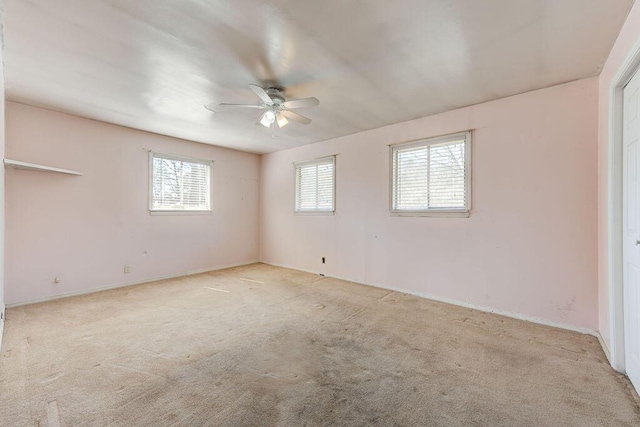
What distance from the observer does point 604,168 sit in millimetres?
2387

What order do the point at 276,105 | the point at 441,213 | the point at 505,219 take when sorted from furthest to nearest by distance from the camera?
the point at 441,213 → the point at 505,219 → the point at 276,105

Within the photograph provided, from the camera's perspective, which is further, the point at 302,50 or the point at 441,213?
the point at 441,213

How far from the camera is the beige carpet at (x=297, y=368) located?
5.37 feet

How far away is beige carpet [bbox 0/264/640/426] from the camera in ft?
5.37

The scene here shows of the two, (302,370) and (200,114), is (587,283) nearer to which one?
(302,370)

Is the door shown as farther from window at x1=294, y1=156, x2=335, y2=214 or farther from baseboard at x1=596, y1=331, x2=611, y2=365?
window at x1=294, y1=156, x2=335, y2=214

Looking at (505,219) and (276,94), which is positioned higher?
(276,94)

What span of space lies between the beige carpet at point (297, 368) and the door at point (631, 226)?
0.26 metres

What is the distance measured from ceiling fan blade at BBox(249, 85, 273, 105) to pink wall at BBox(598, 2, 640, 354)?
2804mm

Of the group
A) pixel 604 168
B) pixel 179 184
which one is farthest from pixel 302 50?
pixel 179 184

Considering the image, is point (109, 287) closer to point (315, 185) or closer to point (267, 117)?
point (267, 117)

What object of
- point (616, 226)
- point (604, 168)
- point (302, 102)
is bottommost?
point (616, 226)

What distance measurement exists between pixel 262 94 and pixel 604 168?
3200 millimetres

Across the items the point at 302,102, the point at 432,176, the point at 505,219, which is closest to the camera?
the point at 302,102
